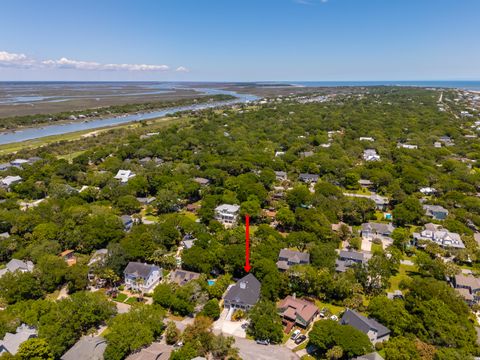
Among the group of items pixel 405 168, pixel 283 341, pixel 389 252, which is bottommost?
pixel 283 341

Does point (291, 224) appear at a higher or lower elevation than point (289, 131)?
lower

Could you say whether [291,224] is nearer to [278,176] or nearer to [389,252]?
[389,252]

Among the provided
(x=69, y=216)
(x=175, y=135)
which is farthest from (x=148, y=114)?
(x=69, y=216)

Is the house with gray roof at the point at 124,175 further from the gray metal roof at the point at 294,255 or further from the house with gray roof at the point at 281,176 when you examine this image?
the gray metal roof at the point at 294,255

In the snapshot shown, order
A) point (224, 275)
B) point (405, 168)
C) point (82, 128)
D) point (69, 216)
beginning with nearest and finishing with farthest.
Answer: point (224, 275)
point (69, 216)
point (405, 168)
point (82, 128)

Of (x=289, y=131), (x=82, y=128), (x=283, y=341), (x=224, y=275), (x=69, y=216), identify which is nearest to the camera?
(x=283, y=341)

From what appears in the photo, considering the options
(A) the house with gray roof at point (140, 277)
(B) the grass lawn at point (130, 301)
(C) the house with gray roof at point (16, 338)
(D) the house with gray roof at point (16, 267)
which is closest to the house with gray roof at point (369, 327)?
(A) the house with gray roof at point (140, 277)
